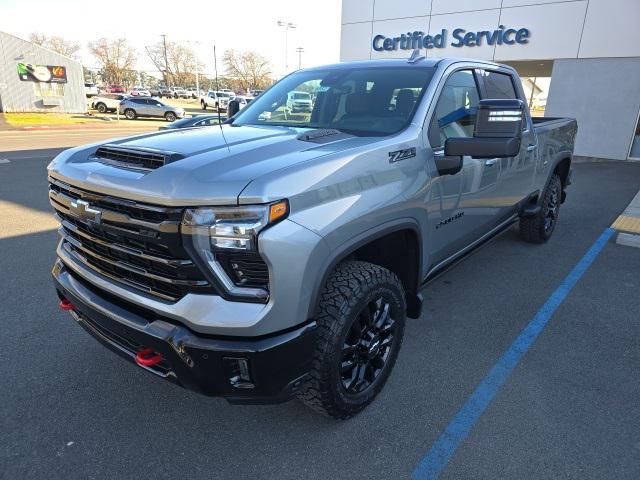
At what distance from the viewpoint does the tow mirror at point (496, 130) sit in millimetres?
2445

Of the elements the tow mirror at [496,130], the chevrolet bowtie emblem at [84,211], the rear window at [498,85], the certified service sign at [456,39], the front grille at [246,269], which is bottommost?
the front grille at [246,269]

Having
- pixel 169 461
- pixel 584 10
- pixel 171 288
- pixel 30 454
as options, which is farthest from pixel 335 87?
pixel 584 10

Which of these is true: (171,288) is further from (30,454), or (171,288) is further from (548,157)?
(548,157)

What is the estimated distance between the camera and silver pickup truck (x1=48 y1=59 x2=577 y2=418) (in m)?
1.83

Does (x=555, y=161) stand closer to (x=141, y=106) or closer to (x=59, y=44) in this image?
(x=141, y=106)

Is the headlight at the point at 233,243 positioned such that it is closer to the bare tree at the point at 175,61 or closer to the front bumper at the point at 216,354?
the front bumper at the point at 216,354

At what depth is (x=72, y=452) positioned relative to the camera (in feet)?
7.56

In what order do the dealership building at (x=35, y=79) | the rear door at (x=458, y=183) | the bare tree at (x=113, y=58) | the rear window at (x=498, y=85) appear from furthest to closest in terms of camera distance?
the bare tree at (x=113, y=58) < the dealership building at (x=35, y=79) < the rear window at (x=498, y=85) < the rear door at (x=458, y=183)

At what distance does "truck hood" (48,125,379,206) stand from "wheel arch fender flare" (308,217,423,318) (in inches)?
17.5

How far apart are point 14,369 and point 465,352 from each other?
10.1 ft

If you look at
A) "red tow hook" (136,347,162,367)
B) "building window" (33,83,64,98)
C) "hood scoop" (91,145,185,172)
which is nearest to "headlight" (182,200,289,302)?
"hood scoop" (91,145,185,172)

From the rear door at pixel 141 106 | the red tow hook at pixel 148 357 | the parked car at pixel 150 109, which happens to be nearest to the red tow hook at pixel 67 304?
the red tow hook at pixel 148 357

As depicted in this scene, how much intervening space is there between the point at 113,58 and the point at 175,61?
1288 centimetres

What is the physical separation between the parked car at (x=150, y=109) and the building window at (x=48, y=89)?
4036 millimetres
